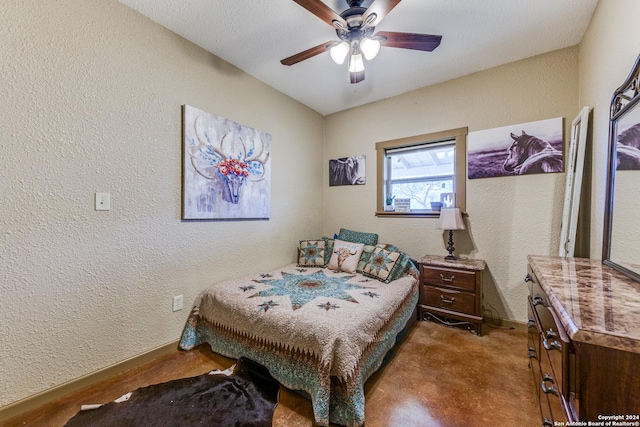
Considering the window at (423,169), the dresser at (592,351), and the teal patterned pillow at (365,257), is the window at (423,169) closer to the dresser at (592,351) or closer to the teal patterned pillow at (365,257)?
the teal patterned pillow at (365,257)

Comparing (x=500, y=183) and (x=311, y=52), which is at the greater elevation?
(x=311, y=52)

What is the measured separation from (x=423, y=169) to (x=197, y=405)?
2.98 metres

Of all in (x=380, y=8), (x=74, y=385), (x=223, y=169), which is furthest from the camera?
(x=223, y=169)

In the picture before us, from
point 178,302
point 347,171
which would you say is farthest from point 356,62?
point 178,302

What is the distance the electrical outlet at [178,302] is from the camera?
2045 millimetres

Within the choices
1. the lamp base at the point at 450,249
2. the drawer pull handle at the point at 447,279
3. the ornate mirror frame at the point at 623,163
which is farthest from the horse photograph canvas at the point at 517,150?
the drawer pull handle at the point at 447,279

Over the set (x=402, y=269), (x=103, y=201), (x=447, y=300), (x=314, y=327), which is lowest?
(x=447, y=300)

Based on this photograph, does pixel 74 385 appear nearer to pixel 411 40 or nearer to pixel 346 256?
pixel 346 256

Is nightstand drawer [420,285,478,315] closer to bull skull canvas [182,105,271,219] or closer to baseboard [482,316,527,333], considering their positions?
baseboard [482,316,527,333]

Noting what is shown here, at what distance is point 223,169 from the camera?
2.33 m

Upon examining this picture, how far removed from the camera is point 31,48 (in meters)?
1.42

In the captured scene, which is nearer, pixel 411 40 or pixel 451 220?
pixel 411 40

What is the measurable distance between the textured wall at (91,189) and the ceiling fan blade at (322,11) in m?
1.28

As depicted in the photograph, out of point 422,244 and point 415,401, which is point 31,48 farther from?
point 422,244
